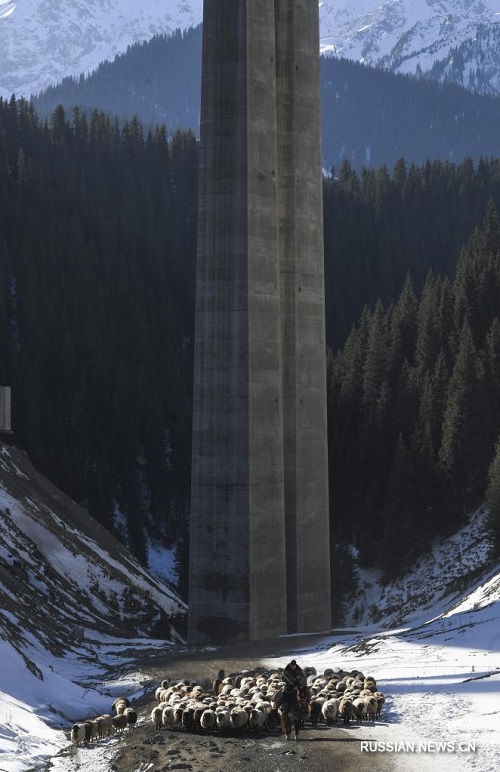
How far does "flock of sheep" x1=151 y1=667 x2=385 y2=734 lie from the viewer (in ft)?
81.4

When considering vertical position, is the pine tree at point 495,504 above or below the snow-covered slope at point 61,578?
above

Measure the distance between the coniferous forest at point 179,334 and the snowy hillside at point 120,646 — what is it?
1166cm

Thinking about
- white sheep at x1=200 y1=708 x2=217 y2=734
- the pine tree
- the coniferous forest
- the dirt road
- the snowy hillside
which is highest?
the coniferous forest

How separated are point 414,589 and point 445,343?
30040 mm

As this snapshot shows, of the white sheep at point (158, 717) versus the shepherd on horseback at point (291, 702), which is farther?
the white sheep at point (158, 717)

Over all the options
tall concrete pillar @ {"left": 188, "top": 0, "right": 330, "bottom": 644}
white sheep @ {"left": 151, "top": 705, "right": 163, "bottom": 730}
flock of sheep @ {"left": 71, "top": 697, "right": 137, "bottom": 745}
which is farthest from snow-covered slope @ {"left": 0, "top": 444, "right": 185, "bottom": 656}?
white sheep @ {"left": 151, "top": 705, "right": 163, "bottom": 730}

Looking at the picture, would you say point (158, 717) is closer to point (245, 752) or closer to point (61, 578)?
point (245, 752)

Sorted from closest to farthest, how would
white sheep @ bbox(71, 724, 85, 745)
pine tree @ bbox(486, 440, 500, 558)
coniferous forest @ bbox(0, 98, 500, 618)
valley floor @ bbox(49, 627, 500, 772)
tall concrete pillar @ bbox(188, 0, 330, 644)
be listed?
1. valley floor @ bbox(49, 627, 500, 772)
2. white sheep @ bbox(71, 724, 85, 745)
3. tall concrete pillar @ bbox(188, 0, 330, 644)
4. pine tree @ bbox(486, 440, 500, 558)
5. coniferous forest @ bbox(0, 98, 500, 618)

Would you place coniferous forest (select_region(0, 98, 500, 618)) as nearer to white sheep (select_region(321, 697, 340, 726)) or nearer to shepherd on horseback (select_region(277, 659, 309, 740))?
white sheep (select_region(321, 697, 340, 726))

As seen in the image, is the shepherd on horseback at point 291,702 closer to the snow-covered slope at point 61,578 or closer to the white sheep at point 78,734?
the white sheep at point 78,734

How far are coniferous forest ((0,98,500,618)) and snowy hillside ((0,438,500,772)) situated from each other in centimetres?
1166

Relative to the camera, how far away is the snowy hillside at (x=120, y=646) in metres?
23.9
